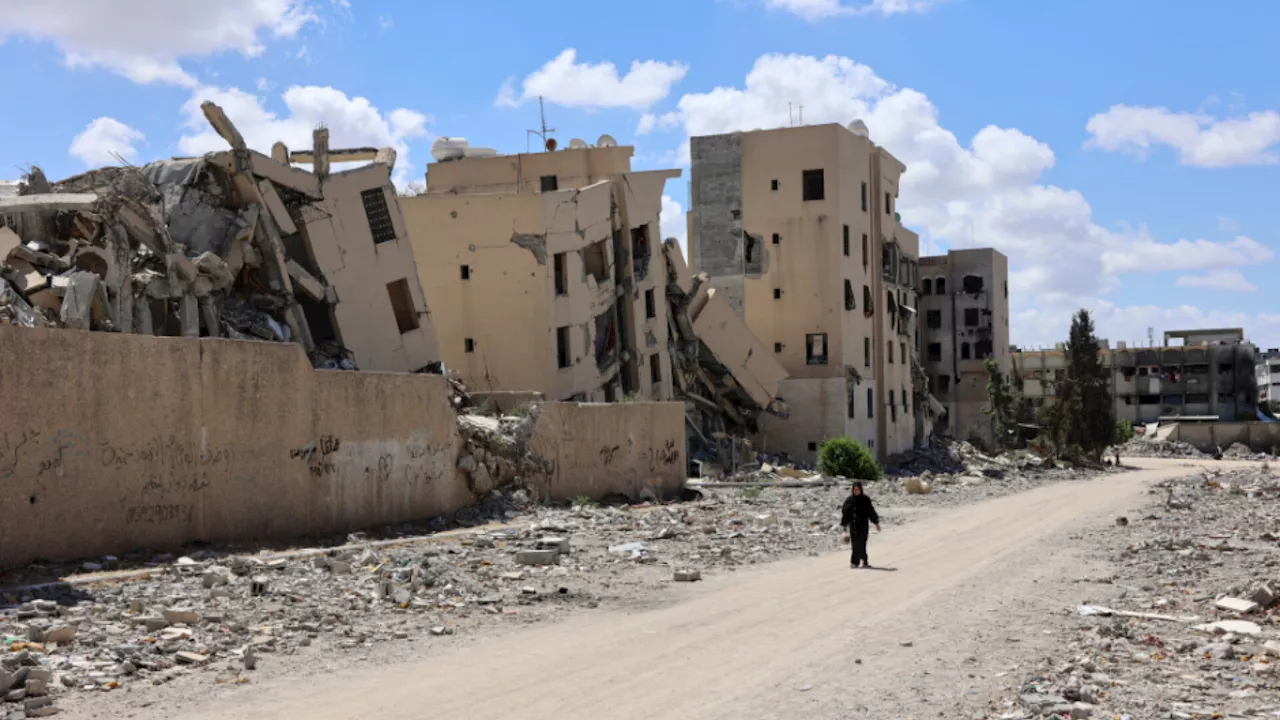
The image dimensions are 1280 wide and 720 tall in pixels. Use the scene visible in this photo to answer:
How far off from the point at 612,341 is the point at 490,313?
5276mm

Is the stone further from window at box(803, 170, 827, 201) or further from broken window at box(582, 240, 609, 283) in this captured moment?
window at box(803, 170, 827, 201)

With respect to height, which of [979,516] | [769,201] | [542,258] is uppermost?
[769,201]

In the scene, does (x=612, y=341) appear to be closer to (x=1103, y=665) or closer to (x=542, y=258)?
(x=542, y=258)

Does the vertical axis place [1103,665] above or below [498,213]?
below

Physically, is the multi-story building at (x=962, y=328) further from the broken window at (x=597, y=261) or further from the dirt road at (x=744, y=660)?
the dirt road at (x=744, y=660)

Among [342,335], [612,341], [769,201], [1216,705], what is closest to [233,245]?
[342,335]

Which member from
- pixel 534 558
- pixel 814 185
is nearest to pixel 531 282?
pixel 534 558

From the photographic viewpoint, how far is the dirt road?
8617 millimetres

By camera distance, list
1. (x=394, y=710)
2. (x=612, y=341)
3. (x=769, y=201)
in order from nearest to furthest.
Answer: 1. (x=394, y=710)
2. (x=612, y=341)
3. (x=769, y=201)

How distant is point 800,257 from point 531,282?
20676 mm

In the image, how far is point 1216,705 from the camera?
8.57m

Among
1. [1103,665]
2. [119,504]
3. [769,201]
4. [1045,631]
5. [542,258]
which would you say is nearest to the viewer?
[1103,665]

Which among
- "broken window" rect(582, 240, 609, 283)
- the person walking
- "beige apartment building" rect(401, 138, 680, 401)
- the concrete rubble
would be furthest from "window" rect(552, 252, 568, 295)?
the person walking

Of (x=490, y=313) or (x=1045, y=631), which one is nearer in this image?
(x=1045, y=631)
